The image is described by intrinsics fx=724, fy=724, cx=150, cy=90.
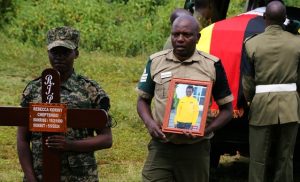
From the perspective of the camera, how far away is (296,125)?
5.82 meters

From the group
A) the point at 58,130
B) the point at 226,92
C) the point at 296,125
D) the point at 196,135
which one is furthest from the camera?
the point at 296,125

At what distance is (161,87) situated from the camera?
13.8 feet

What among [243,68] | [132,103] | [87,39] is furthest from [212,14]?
[87,39]

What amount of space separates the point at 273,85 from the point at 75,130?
8.38ft

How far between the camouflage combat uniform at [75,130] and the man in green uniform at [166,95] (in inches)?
22.7

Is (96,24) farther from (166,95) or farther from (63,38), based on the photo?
(63,38)

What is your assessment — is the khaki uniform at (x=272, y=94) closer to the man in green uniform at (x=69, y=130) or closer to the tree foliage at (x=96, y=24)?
the man in green uniform at (x=69, y=130)

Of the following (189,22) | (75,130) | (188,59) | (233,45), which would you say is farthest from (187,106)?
(233,45)

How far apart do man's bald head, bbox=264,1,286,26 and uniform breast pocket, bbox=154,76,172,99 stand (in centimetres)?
185

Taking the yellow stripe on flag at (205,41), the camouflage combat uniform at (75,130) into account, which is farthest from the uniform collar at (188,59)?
the yellow stripe on flag at (205,41)

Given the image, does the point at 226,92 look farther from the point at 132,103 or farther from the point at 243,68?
the point at 132,103

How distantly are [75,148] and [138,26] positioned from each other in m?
14.9

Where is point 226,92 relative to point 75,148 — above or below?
above

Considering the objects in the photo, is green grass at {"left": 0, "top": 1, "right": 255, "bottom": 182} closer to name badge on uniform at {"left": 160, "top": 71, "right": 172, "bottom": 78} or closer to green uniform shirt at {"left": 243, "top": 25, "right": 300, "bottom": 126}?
green uniform shirt at {"left": 243, "top": 25, "right": 300, "bottom": 126}
